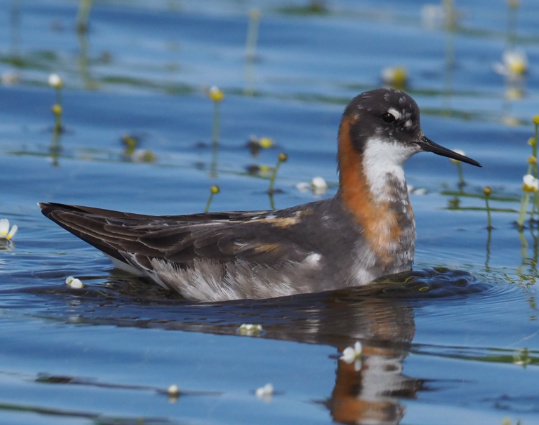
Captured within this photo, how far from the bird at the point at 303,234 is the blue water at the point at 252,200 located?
6.2 inches

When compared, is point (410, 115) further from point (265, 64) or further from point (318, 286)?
point (265, 64)

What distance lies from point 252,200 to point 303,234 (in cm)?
240

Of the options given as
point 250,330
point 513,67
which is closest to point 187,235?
point 250,330

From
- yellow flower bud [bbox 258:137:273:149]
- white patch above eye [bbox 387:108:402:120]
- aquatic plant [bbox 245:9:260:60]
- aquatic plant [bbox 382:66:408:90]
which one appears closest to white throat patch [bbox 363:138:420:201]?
white patch above eye [bbox 387:108:402:120]

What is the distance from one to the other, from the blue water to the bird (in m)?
0.16

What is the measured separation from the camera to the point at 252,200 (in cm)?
995

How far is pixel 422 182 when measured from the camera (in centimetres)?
1088

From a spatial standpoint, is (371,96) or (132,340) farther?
(371,96)

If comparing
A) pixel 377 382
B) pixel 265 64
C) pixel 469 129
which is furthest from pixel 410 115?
pixel 265 64

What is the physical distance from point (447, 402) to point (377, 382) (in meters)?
0.40

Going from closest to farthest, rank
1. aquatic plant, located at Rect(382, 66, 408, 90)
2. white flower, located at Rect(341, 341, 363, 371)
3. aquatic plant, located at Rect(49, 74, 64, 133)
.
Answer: white flower, located at Rect(341, 341, 363, 371), aquatic plant, located at Rect(49, 74, 64, 133), aquatic plant, located at Rect(382, 66, 408, 90)

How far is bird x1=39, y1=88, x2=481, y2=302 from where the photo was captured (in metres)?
7.47

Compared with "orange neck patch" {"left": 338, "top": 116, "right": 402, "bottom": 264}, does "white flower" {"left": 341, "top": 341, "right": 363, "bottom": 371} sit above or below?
below

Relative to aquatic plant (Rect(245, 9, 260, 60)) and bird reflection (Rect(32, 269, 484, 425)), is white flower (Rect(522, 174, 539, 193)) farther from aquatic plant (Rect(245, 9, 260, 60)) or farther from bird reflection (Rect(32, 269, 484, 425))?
aquatic plant (Rect(245, 9, 260, 60))
